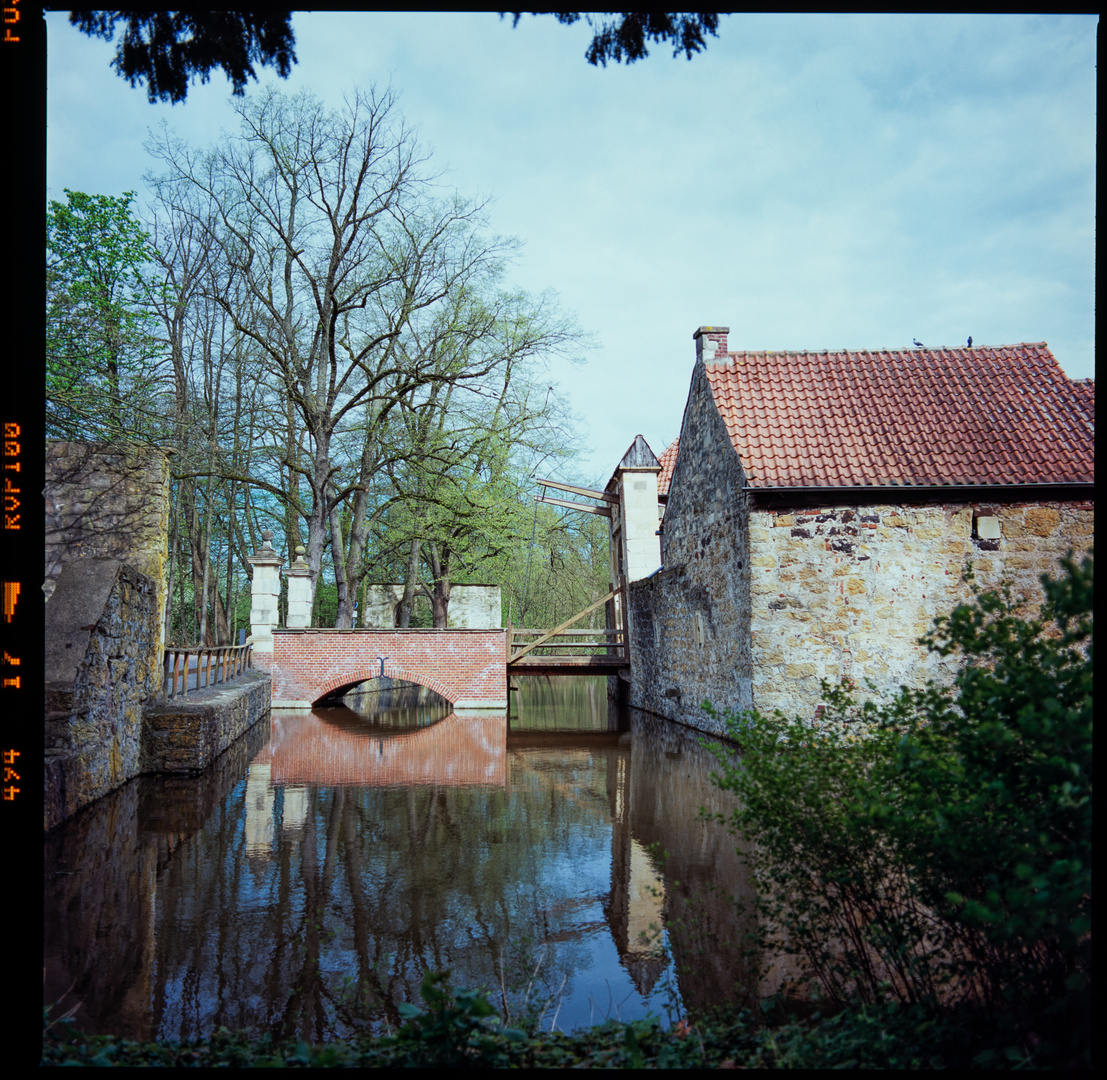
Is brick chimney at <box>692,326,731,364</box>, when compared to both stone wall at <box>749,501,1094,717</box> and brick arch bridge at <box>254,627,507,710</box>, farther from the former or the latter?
brick arch bridge at <box>254,627,507,710</box>

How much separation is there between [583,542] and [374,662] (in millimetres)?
16745

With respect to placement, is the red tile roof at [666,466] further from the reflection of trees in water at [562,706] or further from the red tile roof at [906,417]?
the red tile roof at [906,417]

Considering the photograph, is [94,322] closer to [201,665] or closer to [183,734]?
[183,734]

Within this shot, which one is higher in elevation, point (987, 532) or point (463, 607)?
point (987, 532)

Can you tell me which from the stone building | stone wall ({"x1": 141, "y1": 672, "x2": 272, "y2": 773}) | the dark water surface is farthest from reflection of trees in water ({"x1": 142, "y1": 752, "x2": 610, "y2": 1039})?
the stone building

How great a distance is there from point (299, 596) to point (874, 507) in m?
13.5

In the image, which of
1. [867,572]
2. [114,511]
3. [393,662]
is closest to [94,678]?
[114,511]

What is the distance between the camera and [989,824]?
2.65 meters

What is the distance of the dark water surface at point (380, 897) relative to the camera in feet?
12.4

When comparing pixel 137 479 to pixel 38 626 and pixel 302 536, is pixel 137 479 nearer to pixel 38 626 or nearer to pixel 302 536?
pixel 38 626

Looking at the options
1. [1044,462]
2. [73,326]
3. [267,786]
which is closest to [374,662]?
[267,786]

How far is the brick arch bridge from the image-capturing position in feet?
57.6

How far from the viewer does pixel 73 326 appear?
23.6 feet

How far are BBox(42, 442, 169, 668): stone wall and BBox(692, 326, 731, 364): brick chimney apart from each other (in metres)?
7.95
